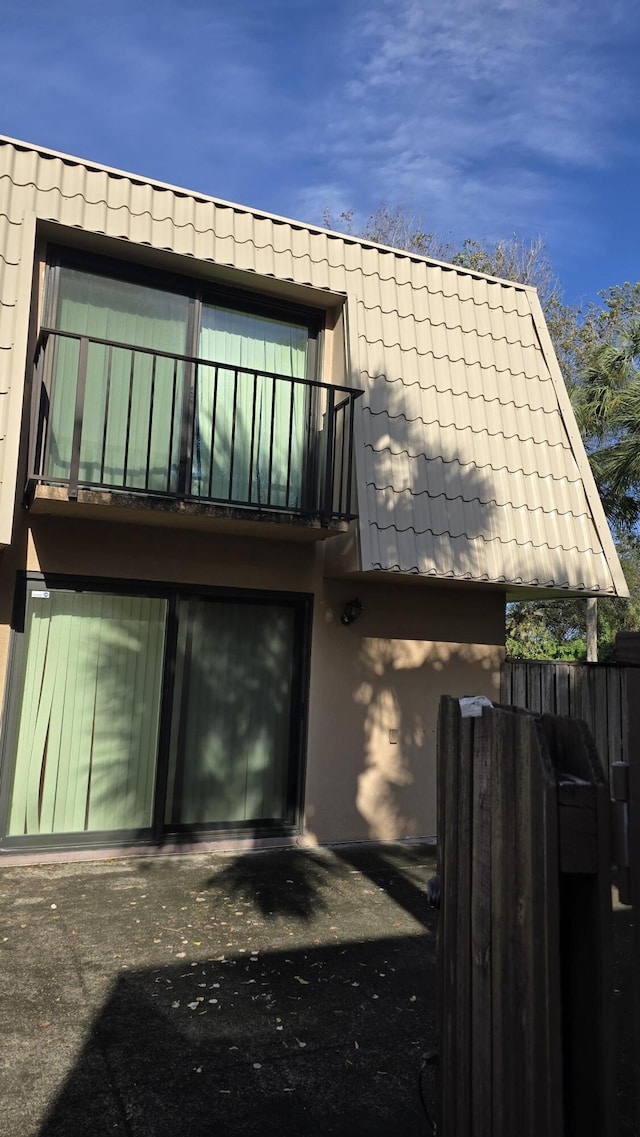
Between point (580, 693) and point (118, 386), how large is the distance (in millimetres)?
5388

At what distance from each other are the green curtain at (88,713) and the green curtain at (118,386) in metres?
1.13

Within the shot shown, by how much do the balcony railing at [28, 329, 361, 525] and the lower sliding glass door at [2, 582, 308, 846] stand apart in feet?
3.27

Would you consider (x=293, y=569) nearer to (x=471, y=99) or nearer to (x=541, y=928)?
(x=541, y=928)

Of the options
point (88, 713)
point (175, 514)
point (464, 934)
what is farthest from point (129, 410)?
point (464, 934)

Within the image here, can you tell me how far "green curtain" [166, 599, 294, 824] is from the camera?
6.52 meters

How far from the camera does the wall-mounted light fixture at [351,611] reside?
7.02 meters

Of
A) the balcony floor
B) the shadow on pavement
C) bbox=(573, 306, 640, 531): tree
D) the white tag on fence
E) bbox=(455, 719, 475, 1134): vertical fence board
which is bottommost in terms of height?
the shadow on pavement

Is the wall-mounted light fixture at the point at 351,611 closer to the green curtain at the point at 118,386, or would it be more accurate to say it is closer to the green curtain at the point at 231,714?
the green curtain at the point at 231,714

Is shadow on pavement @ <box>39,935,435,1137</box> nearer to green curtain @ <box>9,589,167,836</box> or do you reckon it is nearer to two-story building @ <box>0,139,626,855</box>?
green curtain @ <box>9,589,167,836</box>

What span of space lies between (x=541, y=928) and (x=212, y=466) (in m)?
5.51

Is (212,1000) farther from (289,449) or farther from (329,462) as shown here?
(289,449)

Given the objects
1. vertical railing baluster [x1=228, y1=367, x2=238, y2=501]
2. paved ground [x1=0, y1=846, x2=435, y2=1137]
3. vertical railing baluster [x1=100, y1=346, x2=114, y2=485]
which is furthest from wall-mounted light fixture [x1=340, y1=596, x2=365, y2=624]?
vertical railing baluster [x1=100, y1=346, x2=114, y2=485]

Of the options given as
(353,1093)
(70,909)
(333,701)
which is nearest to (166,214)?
(333,701)

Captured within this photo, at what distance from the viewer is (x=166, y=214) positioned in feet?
20.9
